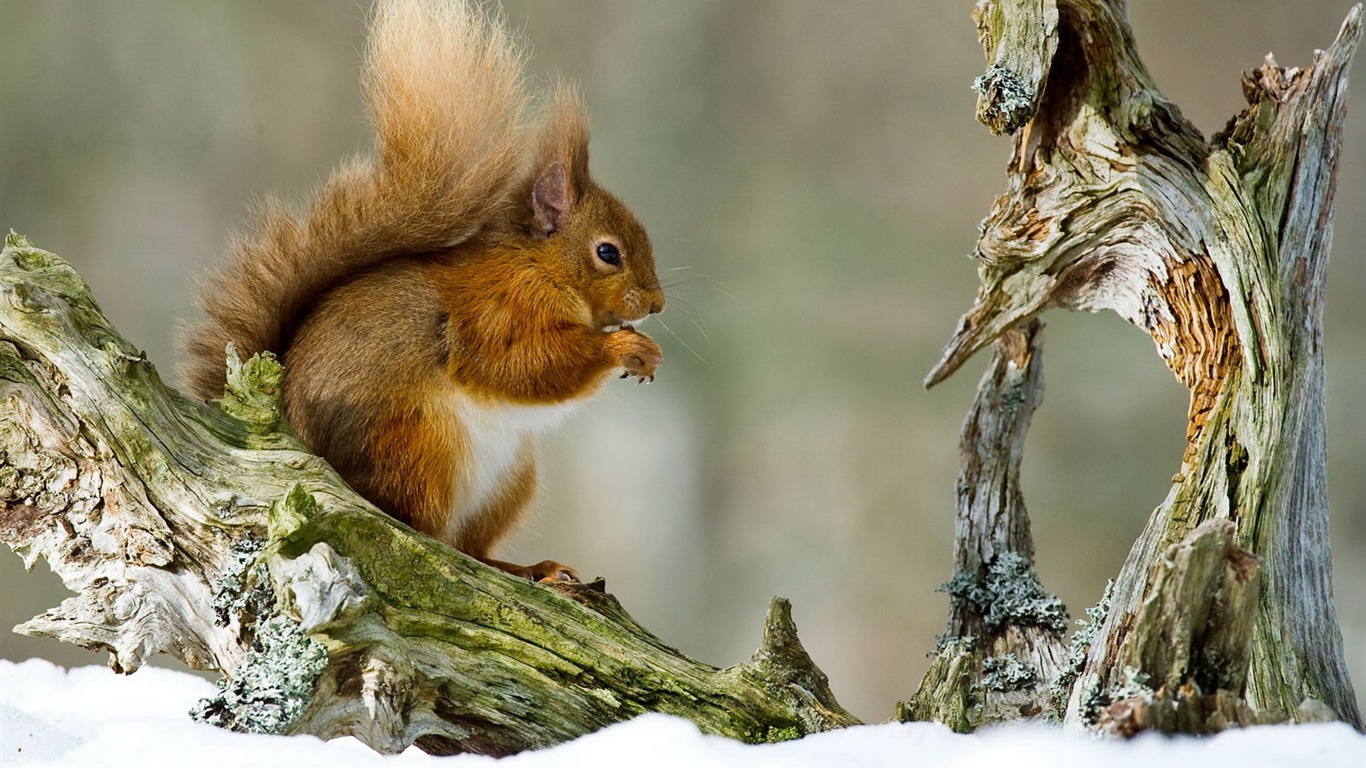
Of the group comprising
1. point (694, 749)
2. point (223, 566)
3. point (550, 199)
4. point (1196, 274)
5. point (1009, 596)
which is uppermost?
point (550, 199)

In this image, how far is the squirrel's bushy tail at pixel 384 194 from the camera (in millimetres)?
1629

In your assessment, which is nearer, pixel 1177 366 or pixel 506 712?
pixel 506 712

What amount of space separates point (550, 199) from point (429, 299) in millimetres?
280

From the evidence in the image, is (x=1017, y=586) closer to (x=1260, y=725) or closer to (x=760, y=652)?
(x=760, y=652)

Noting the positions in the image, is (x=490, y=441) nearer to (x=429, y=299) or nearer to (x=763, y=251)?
(x=429, y=299)

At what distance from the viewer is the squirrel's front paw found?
1.70 m

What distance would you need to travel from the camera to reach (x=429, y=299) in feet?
5.45

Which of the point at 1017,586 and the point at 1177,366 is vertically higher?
the point at 1177,366

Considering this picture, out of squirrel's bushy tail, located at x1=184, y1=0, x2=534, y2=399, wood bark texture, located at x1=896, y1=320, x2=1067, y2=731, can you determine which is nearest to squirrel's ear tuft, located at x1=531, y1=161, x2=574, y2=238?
squirrel's bushy tail, located at x1=184, y1=0, x2=534, y2=399

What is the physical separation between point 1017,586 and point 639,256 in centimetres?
73

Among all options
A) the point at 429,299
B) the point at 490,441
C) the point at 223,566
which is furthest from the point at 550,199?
the point at 223,566

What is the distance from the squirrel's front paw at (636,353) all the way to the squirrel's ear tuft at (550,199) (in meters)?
0.22

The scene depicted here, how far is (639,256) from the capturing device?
1.83 metres

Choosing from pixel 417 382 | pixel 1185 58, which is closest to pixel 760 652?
pixel 417 382
